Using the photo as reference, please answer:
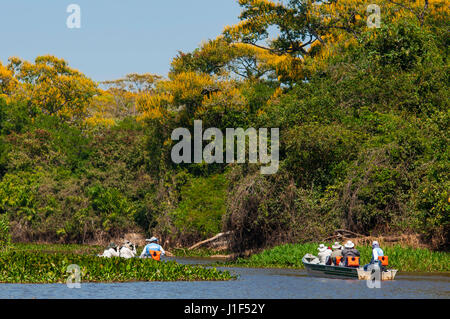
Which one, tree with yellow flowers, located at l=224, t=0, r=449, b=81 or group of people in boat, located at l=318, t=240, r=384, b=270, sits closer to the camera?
group of people in boat, located at l=318, t=240, r=384, b=270

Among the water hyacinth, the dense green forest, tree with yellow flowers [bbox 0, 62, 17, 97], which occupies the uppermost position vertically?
tree with yellow flowers [bbox 0, 62, 17, 97]

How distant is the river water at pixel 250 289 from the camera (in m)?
23.4

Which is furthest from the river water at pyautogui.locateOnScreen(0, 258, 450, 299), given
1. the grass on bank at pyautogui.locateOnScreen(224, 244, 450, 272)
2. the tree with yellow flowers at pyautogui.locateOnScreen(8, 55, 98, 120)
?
the tree with yellow flowers at pyautogui.locateOnScreen(8, 55, 98, 120)

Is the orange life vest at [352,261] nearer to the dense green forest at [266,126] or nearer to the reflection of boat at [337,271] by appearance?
the reflection of boat at [337,271]

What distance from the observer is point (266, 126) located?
45.8 m

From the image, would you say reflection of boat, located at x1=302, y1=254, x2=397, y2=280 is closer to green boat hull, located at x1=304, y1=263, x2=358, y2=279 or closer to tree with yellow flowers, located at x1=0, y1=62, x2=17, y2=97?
green boat hull, located at x1=304, y1=263, x2=358, y2=279

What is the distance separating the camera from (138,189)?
198ft

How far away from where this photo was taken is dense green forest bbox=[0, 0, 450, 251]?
38875mm

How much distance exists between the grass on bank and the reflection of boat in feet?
9.75

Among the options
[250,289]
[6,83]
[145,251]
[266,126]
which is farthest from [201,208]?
[6,83]

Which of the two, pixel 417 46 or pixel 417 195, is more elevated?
pixel 417 46

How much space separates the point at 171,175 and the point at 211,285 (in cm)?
3017
